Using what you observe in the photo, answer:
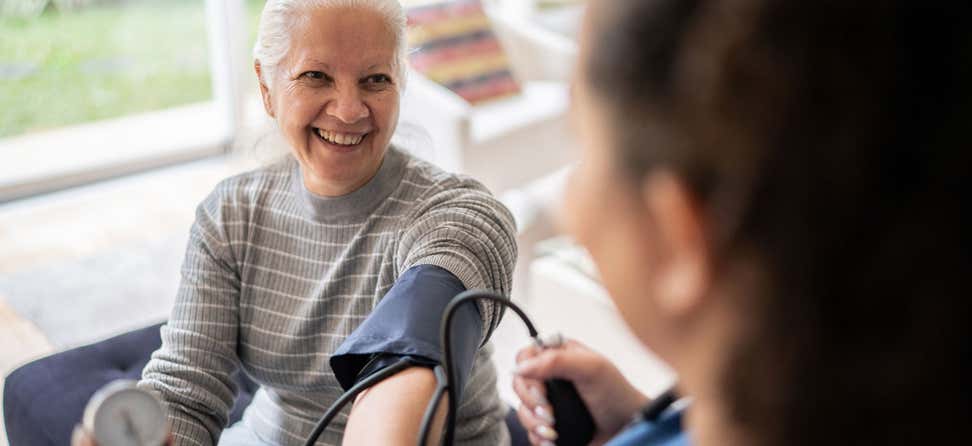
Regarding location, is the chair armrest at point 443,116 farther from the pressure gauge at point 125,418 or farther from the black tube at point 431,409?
the pressure gauge at point 125,418

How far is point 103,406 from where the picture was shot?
858mm

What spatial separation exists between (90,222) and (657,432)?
319 centimetres

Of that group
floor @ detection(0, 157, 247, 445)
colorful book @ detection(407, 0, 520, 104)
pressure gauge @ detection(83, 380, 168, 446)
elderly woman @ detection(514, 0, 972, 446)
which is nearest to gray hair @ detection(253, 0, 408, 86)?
pressure gauge @ detection(83, 380, 168, 446)

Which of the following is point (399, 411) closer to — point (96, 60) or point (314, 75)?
point (314, 75)

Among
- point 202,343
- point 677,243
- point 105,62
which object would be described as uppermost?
point 105,62

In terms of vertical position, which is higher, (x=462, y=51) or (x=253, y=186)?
(x=462, y=51)

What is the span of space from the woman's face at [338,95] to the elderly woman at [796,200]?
2.74 ft

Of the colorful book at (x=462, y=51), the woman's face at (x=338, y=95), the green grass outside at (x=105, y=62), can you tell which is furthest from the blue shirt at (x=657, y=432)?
the green grass outside at (x=105, y=62)

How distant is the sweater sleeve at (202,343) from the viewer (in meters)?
1.33

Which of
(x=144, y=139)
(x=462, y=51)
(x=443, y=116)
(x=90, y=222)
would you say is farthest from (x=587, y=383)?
(x=144, y=139)

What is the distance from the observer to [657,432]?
0.81 meters

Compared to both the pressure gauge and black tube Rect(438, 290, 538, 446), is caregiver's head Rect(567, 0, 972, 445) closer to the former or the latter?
black tube Rect(438, 290, 538, 446)

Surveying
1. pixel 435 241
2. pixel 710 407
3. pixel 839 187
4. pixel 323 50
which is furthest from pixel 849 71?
pixel 323 50

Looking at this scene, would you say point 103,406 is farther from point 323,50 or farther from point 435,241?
point 323,50
